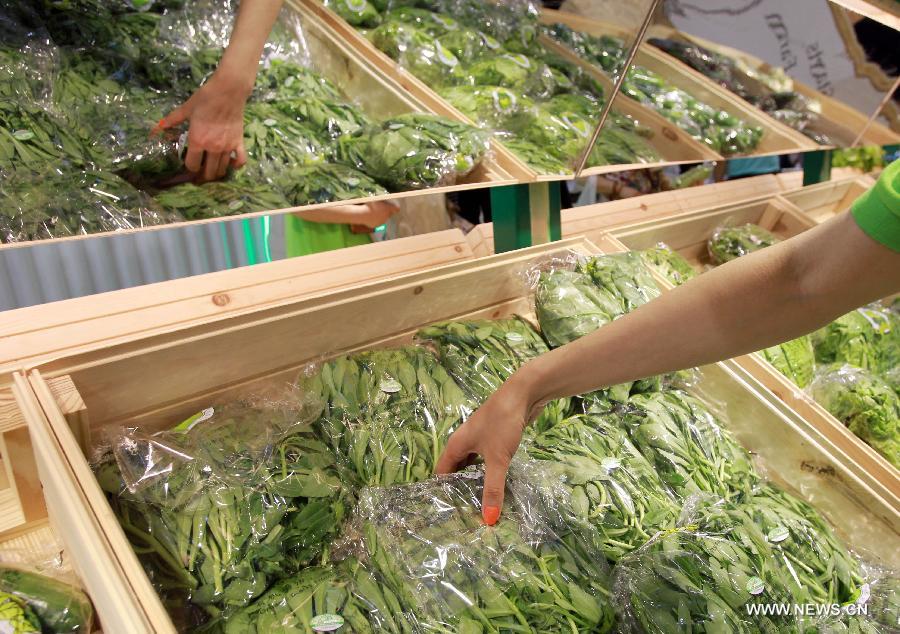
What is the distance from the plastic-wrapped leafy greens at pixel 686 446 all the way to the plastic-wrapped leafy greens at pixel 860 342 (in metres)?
0.90

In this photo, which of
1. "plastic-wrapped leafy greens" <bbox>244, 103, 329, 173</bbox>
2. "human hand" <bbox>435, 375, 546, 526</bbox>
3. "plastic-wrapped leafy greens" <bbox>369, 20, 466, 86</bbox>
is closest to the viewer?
"human hand" <bbox>435, 375, 546, 526</bbox>

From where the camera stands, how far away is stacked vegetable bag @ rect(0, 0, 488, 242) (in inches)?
52.3

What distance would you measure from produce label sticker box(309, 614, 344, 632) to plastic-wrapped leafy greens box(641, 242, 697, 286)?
1.47 meters

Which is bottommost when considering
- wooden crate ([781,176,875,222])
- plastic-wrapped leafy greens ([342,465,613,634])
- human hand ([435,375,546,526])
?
wooden crate ([781,176,875,222])

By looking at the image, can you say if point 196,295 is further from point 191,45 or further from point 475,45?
point 475,45

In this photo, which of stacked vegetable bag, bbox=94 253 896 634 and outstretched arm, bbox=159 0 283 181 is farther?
outstretched arm, bbox=159 0 283 181

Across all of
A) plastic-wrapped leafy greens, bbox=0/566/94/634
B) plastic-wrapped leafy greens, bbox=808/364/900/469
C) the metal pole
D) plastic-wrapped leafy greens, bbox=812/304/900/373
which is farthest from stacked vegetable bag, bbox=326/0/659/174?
plastic-wrapped leafy greens, bbox=0/566/94/634

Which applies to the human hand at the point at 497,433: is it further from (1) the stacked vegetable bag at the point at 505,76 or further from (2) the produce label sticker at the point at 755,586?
(1) the stacked vegetable bag at the point at 505,76

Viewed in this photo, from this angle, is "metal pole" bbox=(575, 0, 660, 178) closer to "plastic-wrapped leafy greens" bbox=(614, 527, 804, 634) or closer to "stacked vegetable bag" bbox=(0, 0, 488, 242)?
"stacked vegetable bag" bbox=(0, 0, 488, 242)

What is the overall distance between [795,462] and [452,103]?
1655 mm

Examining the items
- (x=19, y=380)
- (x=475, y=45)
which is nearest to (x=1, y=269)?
(x=19, y=380)

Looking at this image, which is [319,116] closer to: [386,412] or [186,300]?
[186,300]

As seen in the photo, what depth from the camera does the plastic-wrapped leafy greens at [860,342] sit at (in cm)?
213

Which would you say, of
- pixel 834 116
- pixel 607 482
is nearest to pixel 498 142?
pixel 607 482
